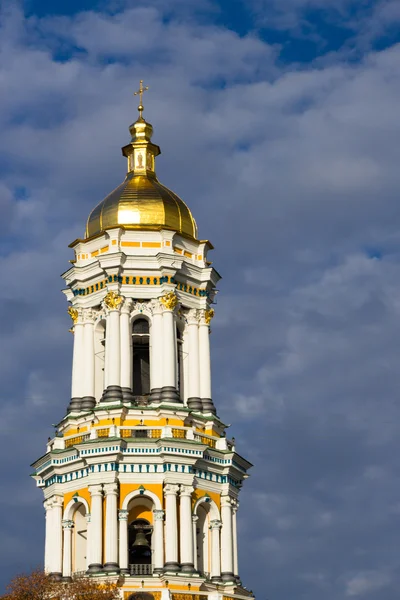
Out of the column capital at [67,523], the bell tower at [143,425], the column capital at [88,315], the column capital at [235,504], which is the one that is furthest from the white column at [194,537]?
the column capital at [88,315]

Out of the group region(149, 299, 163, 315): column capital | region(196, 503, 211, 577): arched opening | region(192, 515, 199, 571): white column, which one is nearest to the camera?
region(192, 515, 199, 571): white column

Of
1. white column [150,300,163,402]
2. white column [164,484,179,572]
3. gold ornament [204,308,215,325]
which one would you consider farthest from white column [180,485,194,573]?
gold ornament [204,308,215,325]

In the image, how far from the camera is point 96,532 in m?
49.5

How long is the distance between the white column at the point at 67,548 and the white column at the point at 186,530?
4.44 meters

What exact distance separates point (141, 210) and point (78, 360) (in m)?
6.35

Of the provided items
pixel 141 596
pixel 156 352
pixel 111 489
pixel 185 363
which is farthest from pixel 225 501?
pixel 156 352

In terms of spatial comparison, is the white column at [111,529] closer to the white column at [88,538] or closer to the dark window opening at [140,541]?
the white column at [88,538]

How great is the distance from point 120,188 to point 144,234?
2.92m

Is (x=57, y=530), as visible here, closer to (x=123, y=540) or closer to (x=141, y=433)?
(x=123, y=540)

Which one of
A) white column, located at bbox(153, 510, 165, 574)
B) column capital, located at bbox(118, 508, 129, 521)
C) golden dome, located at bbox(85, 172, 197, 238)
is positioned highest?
golden dome, located at bbox(85, 172, 197, 238)

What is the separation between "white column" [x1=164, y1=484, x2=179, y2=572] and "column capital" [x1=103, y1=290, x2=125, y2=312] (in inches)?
290

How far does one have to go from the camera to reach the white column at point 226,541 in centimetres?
5162

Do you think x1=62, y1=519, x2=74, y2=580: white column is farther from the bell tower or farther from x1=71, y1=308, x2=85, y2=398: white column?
x1=71, y1=308, x2=85, y2=398: white column

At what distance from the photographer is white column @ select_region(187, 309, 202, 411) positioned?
53.8 meters
